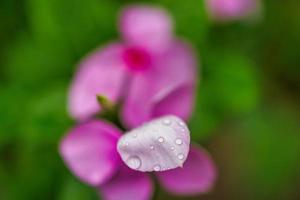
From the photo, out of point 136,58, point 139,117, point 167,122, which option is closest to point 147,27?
point 136,58

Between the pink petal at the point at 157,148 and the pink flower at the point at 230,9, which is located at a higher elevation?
the pink petal at the point at 157,148

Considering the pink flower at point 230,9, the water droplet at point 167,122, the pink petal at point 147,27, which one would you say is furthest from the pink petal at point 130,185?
the pink flower at point 230,9

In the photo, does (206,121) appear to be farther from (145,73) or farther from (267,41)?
(267,41)

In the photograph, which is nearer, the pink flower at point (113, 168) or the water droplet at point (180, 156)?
the water droplet at point (180, 156)

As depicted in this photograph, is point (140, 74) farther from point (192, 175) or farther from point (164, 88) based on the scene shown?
point (192, 175)

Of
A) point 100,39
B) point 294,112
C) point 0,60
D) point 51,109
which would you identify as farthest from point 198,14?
point 294,112

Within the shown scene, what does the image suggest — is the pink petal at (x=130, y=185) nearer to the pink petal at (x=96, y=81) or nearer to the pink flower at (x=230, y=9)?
the pink petal at (x=96, y=81)
